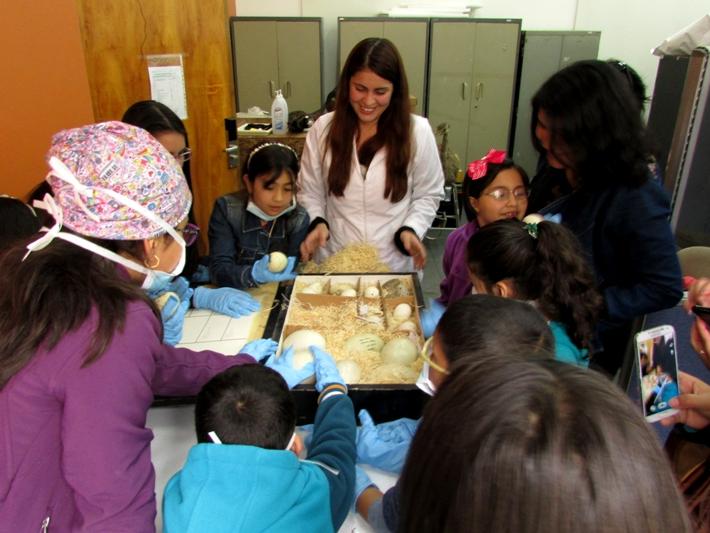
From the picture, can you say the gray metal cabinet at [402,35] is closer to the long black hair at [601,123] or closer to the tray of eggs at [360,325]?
the tray of eggs at [360,325]

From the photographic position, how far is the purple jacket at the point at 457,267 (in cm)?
188

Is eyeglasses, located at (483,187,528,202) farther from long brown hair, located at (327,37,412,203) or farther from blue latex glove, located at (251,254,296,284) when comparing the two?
blue latex glove, located at (251,254,296,284)

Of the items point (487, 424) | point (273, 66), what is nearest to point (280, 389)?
point (487, 424)

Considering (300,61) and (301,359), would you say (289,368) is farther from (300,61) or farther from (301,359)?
(300,61)

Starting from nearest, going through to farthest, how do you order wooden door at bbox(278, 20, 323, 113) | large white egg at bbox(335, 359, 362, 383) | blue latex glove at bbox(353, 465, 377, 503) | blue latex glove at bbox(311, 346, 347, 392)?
blue latex glove at bbox(353, 465, 377, 503), blue latex glove at bbox(311, 346, 347, 392), large white egg at bbox(335, 359, 362, 383), wooden door at bbox(278, 20, 323, 113)

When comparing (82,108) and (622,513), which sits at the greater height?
(82,108)

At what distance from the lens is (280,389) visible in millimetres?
1052

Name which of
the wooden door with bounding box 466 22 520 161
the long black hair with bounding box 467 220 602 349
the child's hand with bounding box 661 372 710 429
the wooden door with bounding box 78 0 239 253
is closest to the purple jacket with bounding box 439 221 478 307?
the long black hair with bounding box 467 220 602 349

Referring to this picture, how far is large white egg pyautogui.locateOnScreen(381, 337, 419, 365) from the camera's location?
1.59m

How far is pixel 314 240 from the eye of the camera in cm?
225

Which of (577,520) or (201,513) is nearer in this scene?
(577,520)

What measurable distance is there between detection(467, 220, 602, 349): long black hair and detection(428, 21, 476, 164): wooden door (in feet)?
17.2

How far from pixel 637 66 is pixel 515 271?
22.2 feet

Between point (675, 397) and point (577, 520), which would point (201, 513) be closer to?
point (577, 520)
